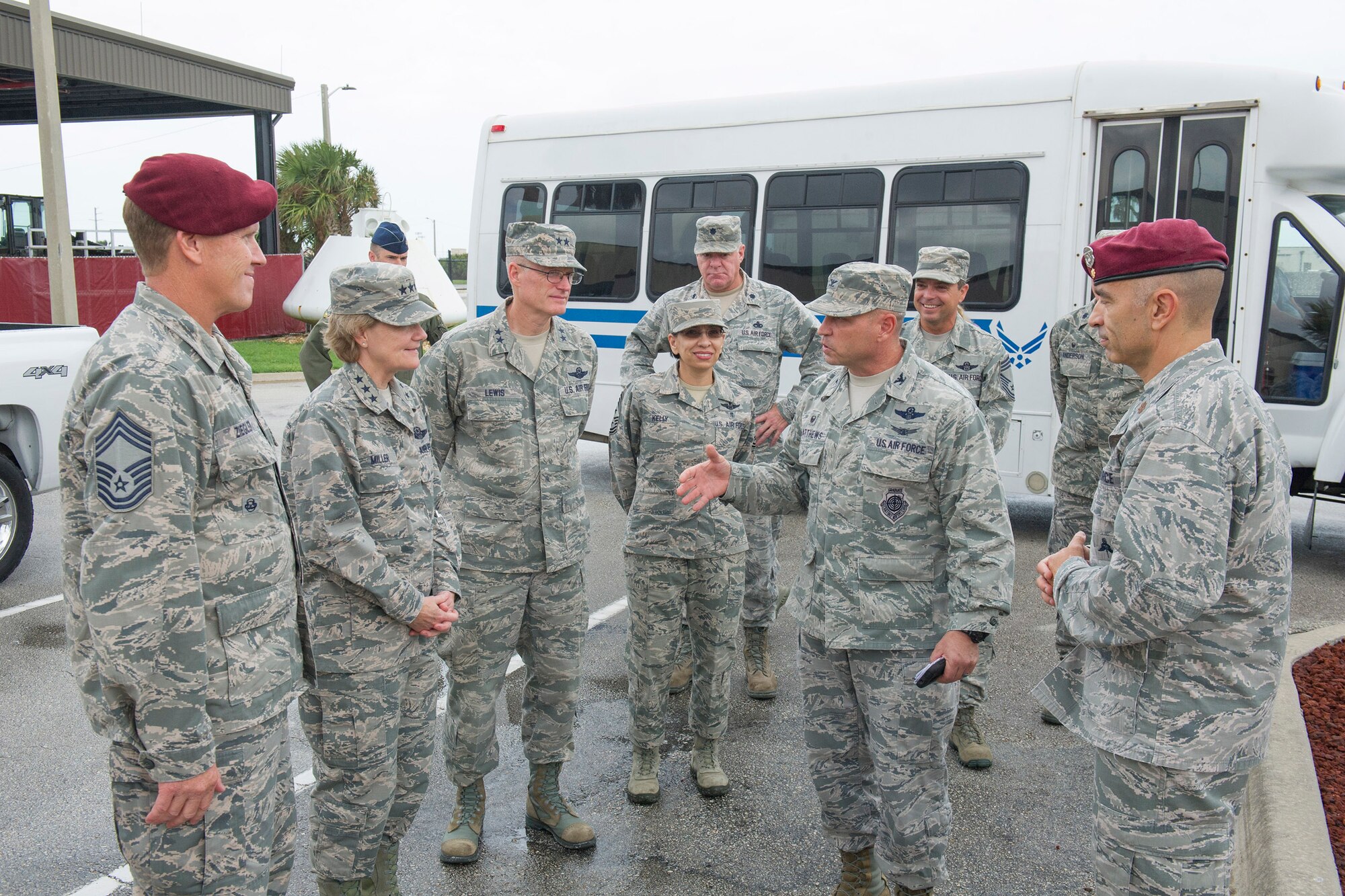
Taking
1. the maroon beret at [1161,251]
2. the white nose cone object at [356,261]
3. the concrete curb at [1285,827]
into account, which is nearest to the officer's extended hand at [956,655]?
the concrete curb at [1285,827]

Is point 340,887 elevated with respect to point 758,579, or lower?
lower

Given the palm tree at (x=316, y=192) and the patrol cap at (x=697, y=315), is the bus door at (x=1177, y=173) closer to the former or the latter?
the patrol cap at (x=697, y=315)

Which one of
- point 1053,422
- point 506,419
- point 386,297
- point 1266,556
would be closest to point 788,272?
point 1053,422

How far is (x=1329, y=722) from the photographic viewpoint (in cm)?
405

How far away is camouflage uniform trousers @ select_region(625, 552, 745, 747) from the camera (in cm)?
400

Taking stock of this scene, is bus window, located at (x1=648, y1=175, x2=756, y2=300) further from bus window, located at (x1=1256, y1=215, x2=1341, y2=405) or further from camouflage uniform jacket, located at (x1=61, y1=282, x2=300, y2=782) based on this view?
camouflage uniform jacket, located at (x1=61, y1=282, x2=300, y2=782)

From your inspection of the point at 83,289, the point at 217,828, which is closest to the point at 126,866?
the point at 217,828

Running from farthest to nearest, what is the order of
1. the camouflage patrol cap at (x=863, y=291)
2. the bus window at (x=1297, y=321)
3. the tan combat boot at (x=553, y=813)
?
the bus window at (x=1297, y=321) → the tan combat boot at (x=553, y=813) → the camouflage patrol cap at (x=863, y=291)

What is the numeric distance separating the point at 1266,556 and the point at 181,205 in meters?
2.47

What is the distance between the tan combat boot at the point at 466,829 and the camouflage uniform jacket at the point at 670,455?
1092mm

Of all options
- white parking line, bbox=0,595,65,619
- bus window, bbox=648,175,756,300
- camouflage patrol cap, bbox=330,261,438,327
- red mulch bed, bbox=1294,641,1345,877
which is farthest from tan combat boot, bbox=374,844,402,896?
bus window, bbox=648,175,756,300

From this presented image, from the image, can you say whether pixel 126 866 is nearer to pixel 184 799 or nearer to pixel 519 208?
pixel 184 799

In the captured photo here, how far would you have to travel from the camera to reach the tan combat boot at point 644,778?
13.0 ft

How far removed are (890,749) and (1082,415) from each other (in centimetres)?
259
